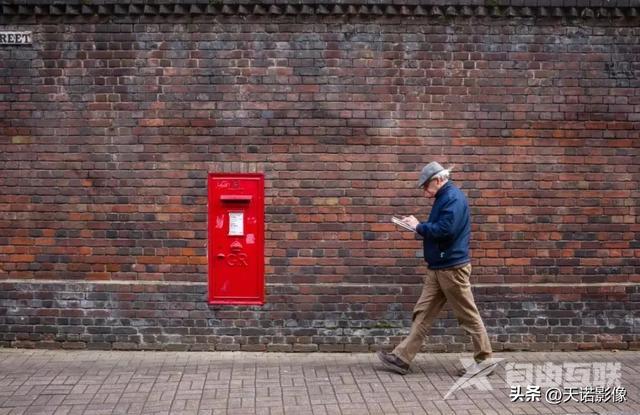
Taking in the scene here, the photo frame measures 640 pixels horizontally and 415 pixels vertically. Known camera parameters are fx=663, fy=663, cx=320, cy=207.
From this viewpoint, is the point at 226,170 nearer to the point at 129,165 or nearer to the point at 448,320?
the point at 129,165

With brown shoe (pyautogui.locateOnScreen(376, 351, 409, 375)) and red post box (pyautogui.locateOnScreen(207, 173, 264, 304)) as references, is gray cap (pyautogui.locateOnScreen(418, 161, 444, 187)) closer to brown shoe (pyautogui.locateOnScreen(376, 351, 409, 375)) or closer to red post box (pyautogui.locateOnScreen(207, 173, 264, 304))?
brown shoe (pyautogui.locateOnScreen(376, 351, 409, 375))

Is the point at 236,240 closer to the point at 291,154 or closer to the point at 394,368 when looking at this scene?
the point at 291,154

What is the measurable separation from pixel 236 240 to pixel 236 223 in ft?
0.58

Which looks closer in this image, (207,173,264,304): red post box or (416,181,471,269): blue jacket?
(416,181,471,269): blue jacket

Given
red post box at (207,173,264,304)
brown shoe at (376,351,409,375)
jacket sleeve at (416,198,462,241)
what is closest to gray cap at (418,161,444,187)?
jacket sleeve at (416,198,462,241)

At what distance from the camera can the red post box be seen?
6.90 metres

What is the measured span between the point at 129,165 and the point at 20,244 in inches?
55.9

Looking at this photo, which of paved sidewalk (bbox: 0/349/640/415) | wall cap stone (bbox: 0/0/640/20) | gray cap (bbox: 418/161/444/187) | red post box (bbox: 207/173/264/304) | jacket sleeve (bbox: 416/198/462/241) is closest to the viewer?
paved sidewalk (bbox: 0/349/640/415)

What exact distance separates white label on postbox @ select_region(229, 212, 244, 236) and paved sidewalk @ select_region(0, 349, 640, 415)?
126 cm

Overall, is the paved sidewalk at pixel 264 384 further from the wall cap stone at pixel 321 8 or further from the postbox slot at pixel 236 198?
the wall cap stone at pixel 321 8

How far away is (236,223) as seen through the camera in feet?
22.7

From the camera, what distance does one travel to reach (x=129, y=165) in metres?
6.89

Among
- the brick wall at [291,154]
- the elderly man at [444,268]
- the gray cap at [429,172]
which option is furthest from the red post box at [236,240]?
the gray cap at [429,172]

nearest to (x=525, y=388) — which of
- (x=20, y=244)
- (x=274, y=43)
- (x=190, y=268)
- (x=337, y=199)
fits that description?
(x=337, y=199)
